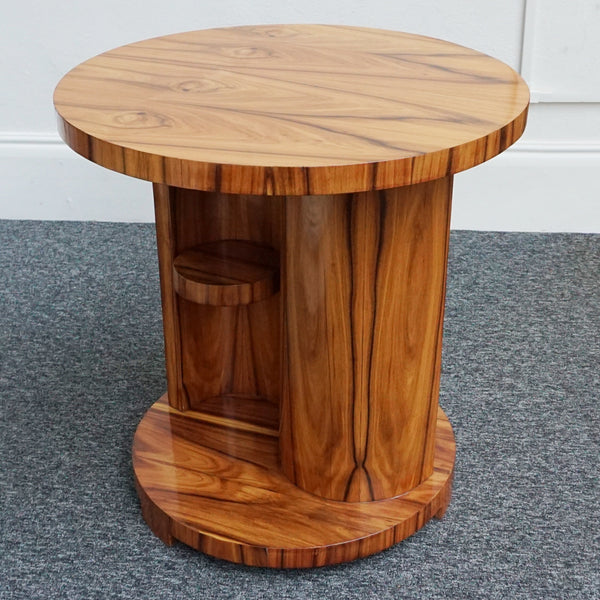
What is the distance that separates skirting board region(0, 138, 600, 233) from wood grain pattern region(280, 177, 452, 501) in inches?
45.7

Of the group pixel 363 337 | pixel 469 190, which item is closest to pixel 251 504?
pixel 363 337

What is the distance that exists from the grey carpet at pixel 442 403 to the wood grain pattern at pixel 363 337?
158 millimetres

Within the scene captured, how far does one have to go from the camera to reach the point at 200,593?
1.45 meters

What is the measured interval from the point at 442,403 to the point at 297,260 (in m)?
0.62

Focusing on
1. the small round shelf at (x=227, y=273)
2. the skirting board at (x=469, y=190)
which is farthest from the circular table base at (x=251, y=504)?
the skirting board at (x=469, y=190)

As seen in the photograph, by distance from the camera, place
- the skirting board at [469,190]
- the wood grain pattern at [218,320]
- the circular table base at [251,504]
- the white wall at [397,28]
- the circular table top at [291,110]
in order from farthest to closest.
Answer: the skirting board at [469,190] → the white wall at [397,28] → the wood grain pattern at [218,320] → the circular table base at [251,504] → the circular table top at [291,110]

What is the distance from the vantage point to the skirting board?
8.25 ft

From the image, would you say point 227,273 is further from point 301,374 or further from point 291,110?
point 291,110

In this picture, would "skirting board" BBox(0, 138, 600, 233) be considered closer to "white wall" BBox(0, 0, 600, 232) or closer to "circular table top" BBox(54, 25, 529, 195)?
"white wall" BBox(0, 0, 600, 232)

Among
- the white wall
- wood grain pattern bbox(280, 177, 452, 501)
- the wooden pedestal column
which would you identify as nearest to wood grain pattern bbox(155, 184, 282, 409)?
the wooden pedestal column

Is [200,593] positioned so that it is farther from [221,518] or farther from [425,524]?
[425,524]

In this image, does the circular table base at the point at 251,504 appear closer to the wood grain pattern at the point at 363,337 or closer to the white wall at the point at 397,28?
the wood grain pattern at the point at 363,337

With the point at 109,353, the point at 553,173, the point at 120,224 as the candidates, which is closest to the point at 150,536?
the point at 109,353

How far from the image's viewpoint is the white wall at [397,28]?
238 centimetres
